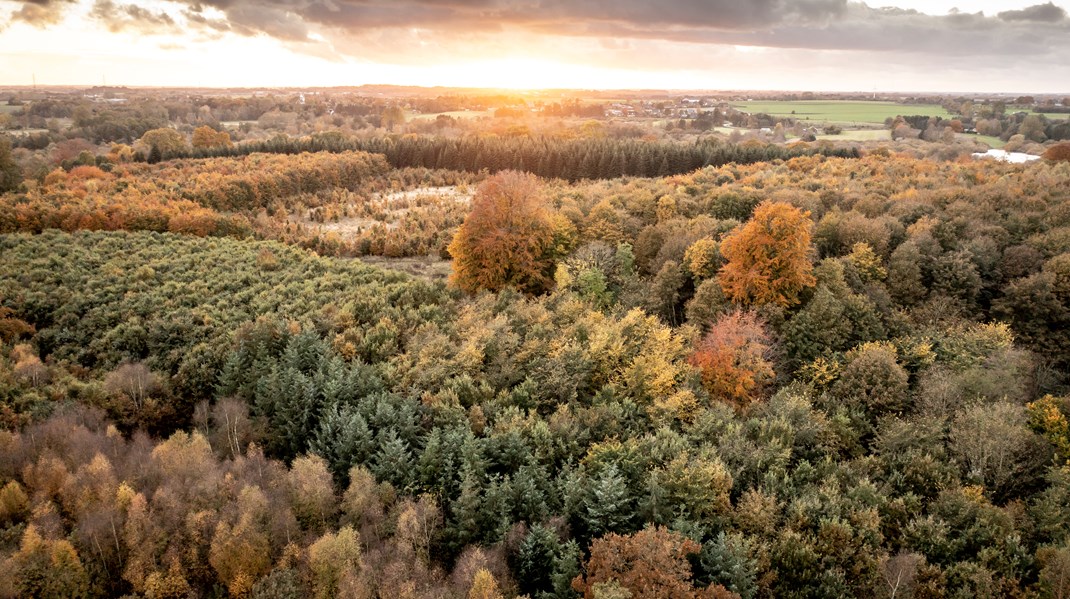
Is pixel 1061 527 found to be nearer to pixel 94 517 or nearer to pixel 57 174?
pixel 94 517

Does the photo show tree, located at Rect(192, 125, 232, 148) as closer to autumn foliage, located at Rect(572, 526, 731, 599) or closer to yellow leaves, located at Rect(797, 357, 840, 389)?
yellow leaves, located at Rect(797, 357, 840, 389)

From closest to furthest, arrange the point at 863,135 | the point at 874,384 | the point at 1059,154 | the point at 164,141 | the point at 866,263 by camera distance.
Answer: the point at 874,384 < the point at 866,263 < the point at 1059,154 < the point at 164,141 < the point at 863,135

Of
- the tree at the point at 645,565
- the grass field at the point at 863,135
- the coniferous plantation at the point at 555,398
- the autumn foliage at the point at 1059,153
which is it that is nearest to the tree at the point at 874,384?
the coniferous plantation at the point at 555,398

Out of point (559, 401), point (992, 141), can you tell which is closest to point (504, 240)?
point (559, 401)

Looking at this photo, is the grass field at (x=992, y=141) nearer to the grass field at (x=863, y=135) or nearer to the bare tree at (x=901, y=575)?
the grass field at (x=863, y=135)

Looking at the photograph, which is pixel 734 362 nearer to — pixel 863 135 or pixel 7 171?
pixel 7 171

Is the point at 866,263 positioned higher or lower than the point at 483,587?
higher

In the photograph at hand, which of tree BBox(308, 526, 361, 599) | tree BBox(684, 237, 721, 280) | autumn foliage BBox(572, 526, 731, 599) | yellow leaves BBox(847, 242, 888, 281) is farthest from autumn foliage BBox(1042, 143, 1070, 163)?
tree BBox(308, 526, 361, 599)
